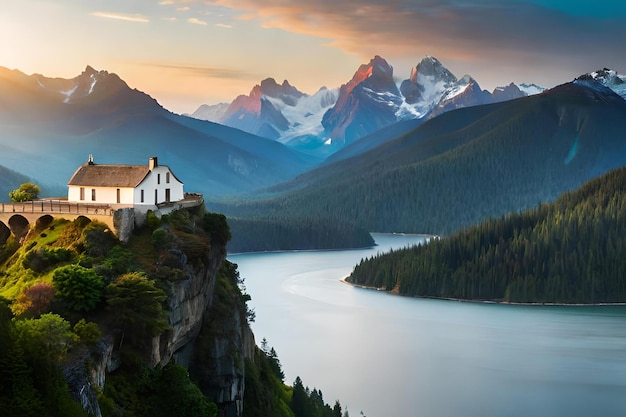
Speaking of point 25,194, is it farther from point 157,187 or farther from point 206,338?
point 206,338

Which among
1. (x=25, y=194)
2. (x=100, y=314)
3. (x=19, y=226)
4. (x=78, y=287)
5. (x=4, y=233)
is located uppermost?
(x=25, y=194)

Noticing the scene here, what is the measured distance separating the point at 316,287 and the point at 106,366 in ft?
410

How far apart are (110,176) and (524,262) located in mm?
130636

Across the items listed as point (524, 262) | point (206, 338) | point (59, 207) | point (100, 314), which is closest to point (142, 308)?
point (100, 314)

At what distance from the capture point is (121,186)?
52812mm

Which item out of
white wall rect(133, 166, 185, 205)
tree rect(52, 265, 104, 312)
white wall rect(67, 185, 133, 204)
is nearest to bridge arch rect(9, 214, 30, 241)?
white wall rect(67, 185, 133, 204)

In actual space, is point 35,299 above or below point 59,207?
below

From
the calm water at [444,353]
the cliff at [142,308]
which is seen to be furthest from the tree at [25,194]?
the calm water at [444,353]

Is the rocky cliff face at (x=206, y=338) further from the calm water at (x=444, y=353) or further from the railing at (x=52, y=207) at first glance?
the calm water at (x=444, y=353)

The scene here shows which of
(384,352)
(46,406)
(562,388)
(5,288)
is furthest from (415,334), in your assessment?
(46,406)

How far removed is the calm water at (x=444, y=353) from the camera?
83831mm

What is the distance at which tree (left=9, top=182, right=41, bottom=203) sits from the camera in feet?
181

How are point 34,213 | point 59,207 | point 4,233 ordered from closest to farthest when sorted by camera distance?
point 59,207
point 34,213
point 4,233

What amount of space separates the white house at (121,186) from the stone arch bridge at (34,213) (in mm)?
1051
